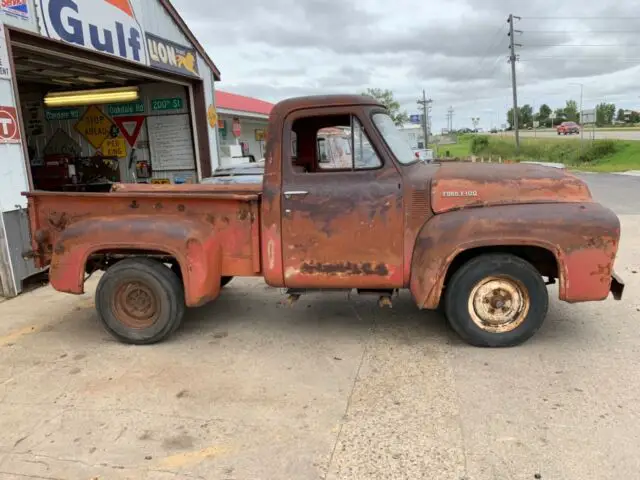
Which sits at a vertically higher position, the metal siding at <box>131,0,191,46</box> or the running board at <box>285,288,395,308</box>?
the metal siding at <box>131,0,191,46</box>

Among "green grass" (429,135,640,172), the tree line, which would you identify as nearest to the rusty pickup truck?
"green grass" (429,135,640,172)

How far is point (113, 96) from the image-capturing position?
12.2 metres

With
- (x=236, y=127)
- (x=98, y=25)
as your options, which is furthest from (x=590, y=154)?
(x=98, y=25)

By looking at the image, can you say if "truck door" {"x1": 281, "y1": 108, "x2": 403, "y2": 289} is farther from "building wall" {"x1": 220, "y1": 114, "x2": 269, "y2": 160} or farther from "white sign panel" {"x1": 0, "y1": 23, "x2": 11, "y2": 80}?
"building wall" {"x1": 220, "y1": 114, "x2": 269, "y2": 160}

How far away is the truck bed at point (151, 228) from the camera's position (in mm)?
4699

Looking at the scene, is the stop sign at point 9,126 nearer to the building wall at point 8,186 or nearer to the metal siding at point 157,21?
the building wall at point 8,186

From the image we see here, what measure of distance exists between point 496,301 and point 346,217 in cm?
144

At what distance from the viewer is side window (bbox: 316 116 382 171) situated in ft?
15.1

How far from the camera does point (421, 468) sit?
2.96 m

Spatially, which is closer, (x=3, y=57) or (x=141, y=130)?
(x=3, y=57)

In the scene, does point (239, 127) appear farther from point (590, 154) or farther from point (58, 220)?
point (590, 154)

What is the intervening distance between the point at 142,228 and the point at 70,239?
70cm

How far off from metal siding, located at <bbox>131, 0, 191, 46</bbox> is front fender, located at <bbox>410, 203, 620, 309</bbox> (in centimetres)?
772

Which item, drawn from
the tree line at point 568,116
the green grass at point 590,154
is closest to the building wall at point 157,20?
the green grass at point 590,154
